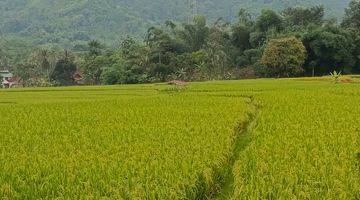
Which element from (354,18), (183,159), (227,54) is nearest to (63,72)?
(227,54)

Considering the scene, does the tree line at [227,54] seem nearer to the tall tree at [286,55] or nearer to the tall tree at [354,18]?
the tall tree at [286,55]

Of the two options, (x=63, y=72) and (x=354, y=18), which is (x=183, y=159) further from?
(x=63, y=72)

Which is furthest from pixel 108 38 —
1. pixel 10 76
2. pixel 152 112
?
pixel 152 112

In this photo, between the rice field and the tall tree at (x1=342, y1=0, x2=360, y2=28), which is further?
the tall tree at (x1=342, y1=0, x2=360, y2=28)

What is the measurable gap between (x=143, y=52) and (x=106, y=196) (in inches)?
2300

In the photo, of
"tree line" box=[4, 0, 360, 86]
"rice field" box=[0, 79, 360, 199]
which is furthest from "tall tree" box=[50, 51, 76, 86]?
"rice field" box=[0, 79, 360, 199]

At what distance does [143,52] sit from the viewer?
2498 inches

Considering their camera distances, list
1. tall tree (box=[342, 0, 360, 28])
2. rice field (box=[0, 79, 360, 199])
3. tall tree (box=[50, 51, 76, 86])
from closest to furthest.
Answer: rice field (box=[0, 79, 360, 199]) → tall tree (box=[342, 0, 360, 28]) → tall tree (box=[50, 51, 76, 86])

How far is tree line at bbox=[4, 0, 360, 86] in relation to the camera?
5172cm

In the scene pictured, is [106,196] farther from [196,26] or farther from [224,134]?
[196,26]

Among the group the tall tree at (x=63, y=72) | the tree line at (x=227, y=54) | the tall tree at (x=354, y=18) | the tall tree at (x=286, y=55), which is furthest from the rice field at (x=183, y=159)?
the tall tree at (x=63, y=72)

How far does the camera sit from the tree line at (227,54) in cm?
5172

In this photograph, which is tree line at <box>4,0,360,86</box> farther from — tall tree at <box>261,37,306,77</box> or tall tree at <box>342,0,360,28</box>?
tall tree at <box>342,0,360,28</box>

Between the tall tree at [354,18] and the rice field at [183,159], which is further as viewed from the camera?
the tall tree at [354,18]
